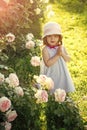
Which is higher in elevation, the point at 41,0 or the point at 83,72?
the point at 41,0

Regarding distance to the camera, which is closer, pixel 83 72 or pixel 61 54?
pixel 61 54

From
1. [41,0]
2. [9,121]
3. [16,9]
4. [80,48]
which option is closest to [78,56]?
[80,48]

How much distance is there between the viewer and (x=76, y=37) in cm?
971

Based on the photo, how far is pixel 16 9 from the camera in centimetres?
823

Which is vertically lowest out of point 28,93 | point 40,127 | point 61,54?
point 40,127

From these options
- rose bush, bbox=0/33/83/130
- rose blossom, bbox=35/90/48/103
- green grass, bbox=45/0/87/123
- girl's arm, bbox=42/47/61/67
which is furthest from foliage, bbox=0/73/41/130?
green grass, bbox=45/0/87/123

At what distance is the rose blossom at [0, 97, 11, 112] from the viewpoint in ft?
16.2

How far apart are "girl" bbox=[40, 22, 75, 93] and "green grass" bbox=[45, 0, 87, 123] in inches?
19.6

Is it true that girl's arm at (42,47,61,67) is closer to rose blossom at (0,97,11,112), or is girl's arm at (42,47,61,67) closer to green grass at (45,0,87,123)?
green grass at (45,0,87,123)

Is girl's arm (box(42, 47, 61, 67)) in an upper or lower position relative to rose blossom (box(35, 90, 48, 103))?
upper

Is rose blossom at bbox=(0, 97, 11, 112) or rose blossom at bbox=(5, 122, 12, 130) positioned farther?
rose blossom at bbox=(5, 122, 12, 130)

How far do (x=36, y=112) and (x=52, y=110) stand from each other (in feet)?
0.70

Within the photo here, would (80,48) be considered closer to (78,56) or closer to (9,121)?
(78,56)

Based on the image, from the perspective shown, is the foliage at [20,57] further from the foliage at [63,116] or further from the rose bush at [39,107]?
the foliage at [63,116]
